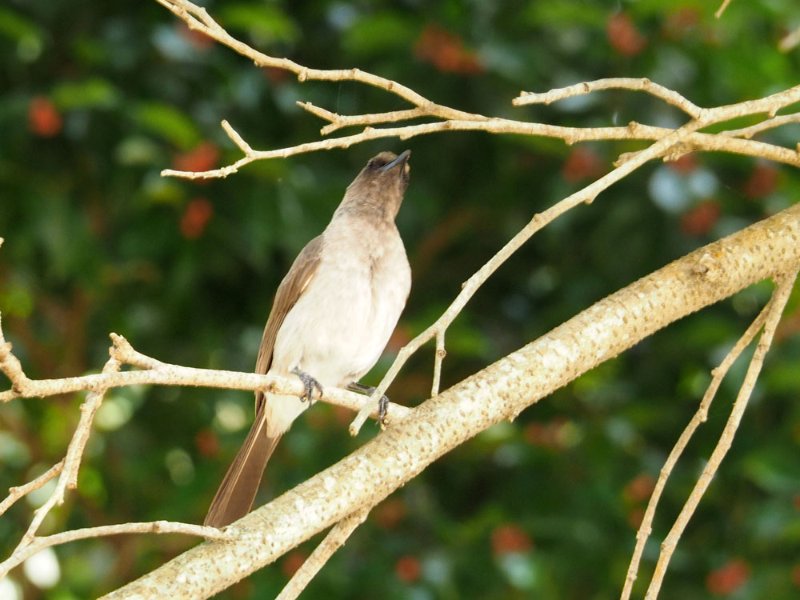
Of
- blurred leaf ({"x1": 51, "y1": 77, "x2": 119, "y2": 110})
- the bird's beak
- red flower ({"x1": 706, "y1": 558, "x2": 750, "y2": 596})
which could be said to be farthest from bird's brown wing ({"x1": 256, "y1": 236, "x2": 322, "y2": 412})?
red flower ({"x1": 706, "y1": 558, "x2": 750, "y2": 596})

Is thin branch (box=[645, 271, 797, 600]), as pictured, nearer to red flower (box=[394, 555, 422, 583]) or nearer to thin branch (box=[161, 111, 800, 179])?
thin branch (box=[161, 111, 800, 179])

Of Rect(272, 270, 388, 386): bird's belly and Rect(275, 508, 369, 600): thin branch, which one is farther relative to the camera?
Rect(272, 270, 388, 386): bird's belly

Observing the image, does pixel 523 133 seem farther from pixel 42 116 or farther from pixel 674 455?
pixel 42 116

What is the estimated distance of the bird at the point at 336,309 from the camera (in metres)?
4.38

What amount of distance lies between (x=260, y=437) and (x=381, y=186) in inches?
41.6

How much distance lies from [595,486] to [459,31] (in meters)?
1.84

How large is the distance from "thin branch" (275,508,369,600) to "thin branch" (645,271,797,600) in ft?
1.90

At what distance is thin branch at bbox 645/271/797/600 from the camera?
7.84 feet

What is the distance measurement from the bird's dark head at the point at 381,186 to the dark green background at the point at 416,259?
0.37ft

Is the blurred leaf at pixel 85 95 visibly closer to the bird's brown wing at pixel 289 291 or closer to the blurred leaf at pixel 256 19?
the blurred leaf at pixel 256 19

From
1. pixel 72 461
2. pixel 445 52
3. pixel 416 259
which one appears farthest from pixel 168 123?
pixel 72 461

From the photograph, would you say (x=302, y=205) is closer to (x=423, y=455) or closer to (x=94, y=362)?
(x=94, y=362)

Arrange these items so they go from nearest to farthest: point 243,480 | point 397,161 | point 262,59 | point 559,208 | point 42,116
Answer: point 262,59 < point 559,208 < point 243,480 < point 42,116 < point 397,161

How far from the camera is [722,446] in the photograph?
8.50 feet
